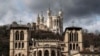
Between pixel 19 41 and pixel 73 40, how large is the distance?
61.8 feet

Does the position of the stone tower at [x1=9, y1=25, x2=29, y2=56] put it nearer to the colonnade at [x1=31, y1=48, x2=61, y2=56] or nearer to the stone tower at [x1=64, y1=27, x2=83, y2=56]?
→ the colonnade at [x1=31, y1=48, x2=61, y2=56]

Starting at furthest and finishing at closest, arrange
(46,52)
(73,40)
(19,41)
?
(73,40)
(19,41)
(46,52)

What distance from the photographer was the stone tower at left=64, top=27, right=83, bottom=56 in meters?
134

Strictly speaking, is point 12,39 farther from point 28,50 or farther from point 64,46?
point 64,46

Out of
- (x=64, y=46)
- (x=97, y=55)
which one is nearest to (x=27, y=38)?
(x=64, y=46)

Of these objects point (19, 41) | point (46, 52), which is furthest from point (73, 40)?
point (19, 41)

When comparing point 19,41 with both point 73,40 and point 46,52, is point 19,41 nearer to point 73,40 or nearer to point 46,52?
point 46,52

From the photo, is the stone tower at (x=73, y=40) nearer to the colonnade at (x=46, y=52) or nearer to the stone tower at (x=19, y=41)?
the colonnade at (x=46, y=52)

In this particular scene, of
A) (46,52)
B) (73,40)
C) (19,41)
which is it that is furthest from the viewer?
(73,40)

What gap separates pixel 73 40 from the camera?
444 ft

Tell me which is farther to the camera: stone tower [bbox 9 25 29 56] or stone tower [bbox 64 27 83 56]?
stone tower [bbox 64 27 83 56]

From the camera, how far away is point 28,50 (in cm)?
13212

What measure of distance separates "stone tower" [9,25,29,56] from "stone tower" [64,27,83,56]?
45.7 ft

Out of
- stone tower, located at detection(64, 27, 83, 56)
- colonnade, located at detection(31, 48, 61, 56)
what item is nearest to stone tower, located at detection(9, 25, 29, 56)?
colonnade, located at detection(31, 48, 61, 56)
